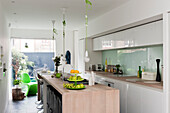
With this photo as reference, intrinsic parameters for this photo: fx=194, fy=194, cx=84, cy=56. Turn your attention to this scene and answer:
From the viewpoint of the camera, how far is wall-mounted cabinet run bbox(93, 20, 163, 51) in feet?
11.7

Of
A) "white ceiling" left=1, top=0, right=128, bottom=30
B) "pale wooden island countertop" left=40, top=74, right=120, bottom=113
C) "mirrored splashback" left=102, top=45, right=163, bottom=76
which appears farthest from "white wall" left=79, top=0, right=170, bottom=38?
"pale wooden island countertop" left=40, top=74, right=120, bottom=113

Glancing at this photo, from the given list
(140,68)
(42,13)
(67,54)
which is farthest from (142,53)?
(67,54)

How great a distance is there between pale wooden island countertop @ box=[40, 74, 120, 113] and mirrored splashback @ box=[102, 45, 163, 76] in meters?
1.75

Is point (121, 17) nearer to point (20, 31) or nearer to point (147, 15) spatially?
point (147, 15)

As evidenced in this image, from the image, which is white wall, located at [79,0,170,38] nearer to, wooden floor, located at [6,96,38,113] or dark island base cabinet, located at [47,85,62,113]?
dark island base cabinet, located at [47,85,62,113]

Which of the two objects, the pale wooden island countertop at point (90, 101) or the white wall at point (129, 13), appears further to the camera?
the white wall at point (129, 13)

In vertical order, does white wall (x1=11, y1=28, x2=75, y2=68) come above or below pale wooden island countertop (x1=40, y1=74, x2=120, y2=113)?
above

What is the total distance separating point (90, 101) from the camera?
2.73 meters

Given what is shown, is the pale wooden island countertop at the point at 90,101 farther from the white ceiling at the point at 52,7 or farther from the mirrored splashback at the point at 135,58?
the white ceiling at the point at 52,7

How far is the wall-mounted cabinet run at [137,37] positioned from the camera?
3.58 m

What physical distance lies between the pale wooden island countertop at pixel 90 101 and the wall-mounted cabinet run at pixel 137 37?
147 centimetres

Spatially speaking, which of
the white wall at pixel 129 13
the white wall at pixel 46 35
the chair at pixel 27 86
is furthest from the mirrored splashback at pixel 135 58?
the chair at pixel 27 86

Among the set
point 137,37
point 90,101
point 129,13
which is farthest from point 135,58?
point 90,101

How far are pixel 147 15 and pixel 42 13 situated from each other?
9.92ft
